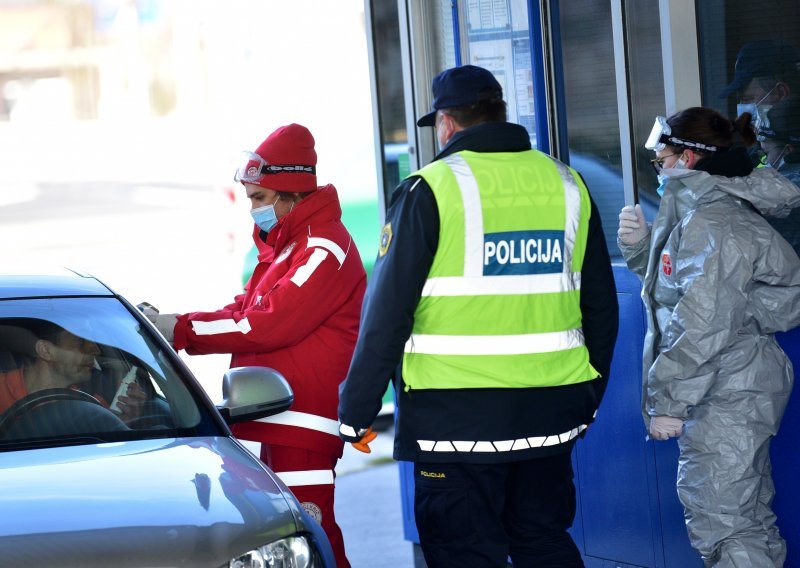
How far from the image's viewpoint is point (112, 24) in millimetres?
13117

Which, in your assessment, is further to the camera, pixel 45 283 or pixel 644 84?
pixel 644 84

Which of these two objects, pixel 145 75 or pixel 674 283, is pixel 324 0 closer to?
pixel 145 75

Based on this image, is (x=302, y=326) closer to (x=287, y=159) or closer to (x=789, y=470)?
(x=287, y=159)

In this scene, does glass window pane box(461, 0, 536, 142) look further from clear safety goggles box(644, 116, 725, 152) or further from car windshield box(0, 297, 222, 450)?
car windshield box(0, 297, 222, 450)

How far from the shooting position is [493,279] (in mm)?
3260

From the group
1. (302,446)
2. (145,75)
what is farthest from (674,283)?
(145,75)

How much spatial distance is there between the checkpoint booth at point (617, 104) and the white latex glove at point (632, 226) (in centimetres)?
36

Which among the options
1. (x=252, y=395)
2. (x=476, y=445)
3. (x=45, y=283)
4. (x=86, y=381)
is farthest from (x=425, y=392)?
(x=45, y=283)

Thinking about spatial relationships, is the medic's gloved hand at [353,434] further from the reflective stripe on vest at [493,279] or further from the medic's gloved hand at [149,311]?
the medic's gloved hand at [149,311]

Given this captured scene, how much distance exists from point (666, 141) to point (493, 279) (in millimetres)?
932

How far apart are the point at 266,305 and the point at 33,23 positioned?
11.1 metres

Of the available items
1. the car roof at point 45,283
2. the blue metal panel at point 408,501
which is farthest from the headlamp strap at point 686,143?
the blue metal panel at point 408,501

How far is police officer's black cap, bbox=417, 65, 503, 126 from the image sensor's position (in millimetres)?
3367

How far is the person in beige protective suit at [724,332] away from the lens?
12.1ft
